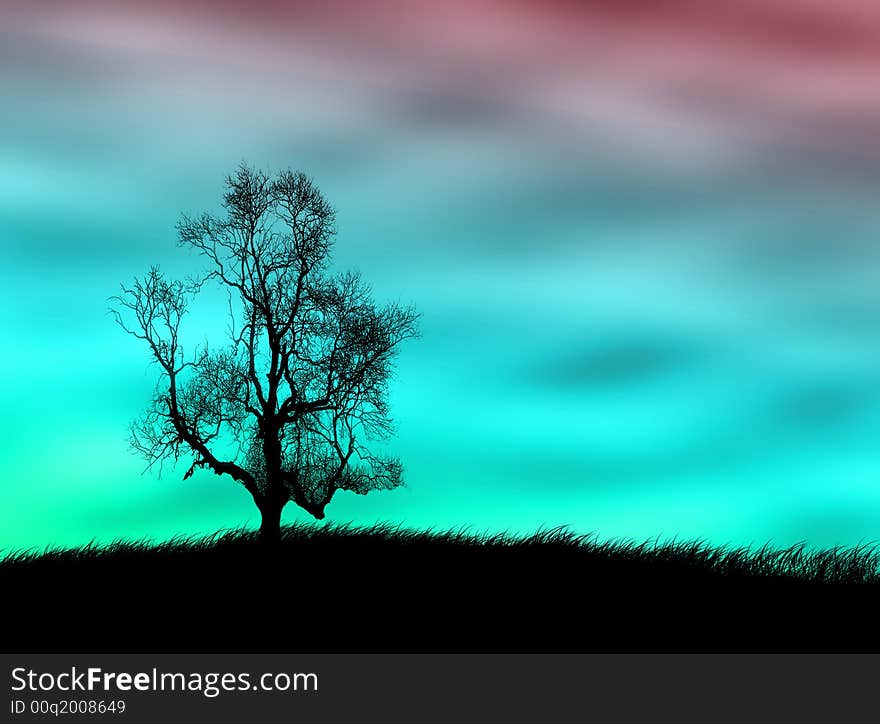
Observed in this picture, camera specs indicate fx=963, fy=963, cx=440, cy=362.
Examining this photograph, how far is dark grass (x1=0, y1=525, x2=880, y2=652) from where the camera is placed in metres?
14.9

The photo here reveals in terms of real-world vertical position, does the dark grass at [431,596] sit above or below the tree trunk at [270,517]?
below

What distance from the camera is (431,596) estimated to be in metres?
16.4

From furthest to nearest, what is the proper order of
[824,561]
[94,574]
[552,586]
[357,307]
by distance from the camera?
1. [357,307]
2. [824,561]
3. [94,574]
4. [552,586]

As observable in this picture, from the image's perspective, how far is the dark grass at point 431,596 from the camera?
48.9 ft

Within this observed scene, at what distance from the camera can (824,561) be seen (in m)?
20.7

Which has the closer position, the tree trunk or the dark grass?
the dark grass

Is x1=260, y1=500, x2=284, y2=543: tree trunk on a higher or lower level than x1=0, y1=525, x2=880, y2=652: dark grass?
higher

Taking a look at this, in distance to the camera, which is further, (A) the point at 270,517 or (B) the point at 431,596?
(A) the point at 270,517

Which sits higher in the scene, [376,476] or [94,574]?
[376,476]

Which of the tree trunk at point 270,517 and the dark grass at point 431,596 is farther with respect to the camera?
the tree trunk at point 270,517
